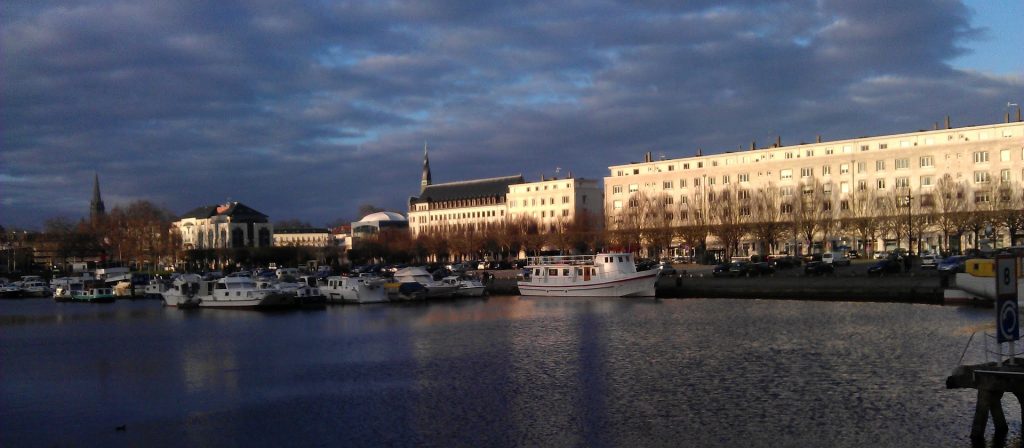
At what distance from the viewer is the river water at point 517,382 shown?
20.7m

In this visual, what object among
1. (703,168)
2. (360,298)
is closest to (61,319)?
(360,298)

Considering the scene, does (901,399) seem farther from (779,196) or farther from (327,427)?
(779,196)

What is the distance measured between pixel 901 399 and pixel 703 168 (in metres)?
99.5

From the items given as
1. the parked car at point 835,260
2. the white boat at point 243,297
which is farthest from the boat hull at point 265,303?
the parked car at point 835,260

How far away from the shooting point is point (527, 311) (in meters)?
55.6

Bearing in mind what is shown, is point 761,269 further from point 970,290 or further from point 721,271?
point 970,290

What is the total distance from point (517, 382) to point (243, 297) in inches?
1695

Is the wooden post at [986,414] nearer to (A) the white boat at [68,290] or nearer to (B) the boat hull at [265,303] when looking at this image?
(B) the boat hull at [265,303]

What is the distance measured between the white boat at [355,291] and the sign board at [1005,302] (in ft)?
179

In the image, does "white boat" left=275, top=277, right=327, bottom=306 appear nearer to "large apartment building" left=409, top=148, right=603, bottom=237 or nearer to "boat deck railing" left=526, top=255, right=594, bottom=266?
"boat deck railing" left=526, top=255, right=594, bottom=266

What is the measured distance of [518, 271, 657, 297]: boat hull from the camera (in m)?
64.9

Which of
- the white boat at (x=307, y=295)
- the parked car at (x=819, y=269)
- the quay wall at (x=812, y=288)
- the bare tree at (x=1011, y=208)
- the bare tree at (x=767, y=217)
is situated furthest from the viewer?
the bare tree at (x=767, y=217)

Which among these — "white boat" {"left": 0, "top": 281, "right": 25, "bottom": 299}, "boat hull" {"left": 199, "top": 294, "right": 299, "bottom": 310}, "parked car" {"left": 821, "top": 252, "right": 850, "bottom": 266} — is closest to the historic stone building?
"white boat" {"left": 0, "top": 281, "right": 25, "bottom": 299}

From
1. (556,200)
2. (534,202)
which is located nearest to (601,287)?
(556,200)
